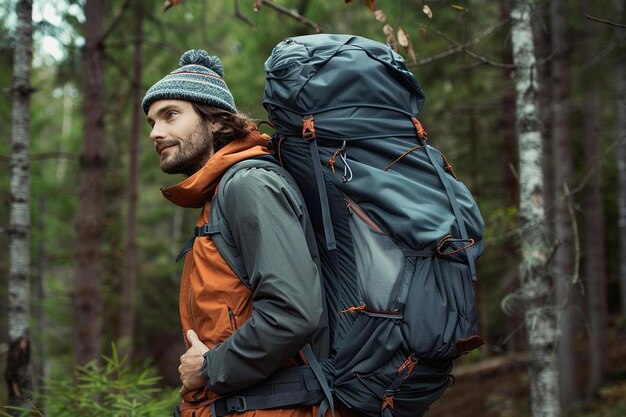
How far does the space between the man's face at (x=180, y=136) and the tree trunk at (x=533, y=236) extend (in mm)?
2474

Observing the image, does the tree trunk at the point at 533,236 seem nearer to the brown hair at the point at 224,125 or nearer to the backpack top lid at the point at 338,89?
the backpack top lid at the point at 338,89

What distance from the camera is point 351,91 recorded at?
2.80 metres

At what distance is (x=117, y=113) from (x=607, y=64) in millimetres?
8844

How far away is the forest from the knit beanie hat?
1507mm

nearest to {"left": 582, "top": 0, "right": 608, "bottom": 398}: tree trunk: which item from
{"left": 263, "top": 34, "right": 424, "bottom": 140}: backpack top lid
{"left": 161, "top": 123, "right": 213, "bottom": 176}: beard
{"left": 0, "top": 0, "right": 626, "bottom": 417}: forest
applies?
{"left": 0, "top": 0, "right": 626, "bottom": 417}: forest

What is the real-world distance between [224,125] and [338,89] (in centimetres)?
67

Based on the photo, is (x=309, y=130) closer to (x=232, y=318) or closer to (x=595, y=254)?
(x=232, y=318)

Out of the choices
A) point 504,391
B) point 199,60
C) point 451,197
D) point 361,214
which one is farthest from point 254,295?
point 504,391

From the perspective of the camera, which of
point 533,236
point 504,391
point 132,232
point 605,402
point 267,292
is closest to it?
point 267,292

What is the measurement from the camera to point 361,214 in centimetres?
272

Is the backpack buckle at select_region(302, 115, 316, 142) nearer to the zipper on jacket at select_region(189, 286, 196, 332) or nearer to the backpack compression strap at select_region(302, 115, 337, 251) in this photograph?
the backpack compression strap at select_region(302, 115, 337, 251)

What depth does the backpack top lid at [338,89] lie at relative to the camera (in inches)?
109

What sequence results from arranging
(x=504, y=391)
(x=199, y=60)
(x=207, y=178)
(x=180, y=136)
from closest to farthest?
(x=207, y=178) → (x=180, y=136) → (x=199, y=60) → (x=504, y=391)

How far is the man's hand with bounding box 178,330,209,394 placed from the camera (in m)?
2.69
